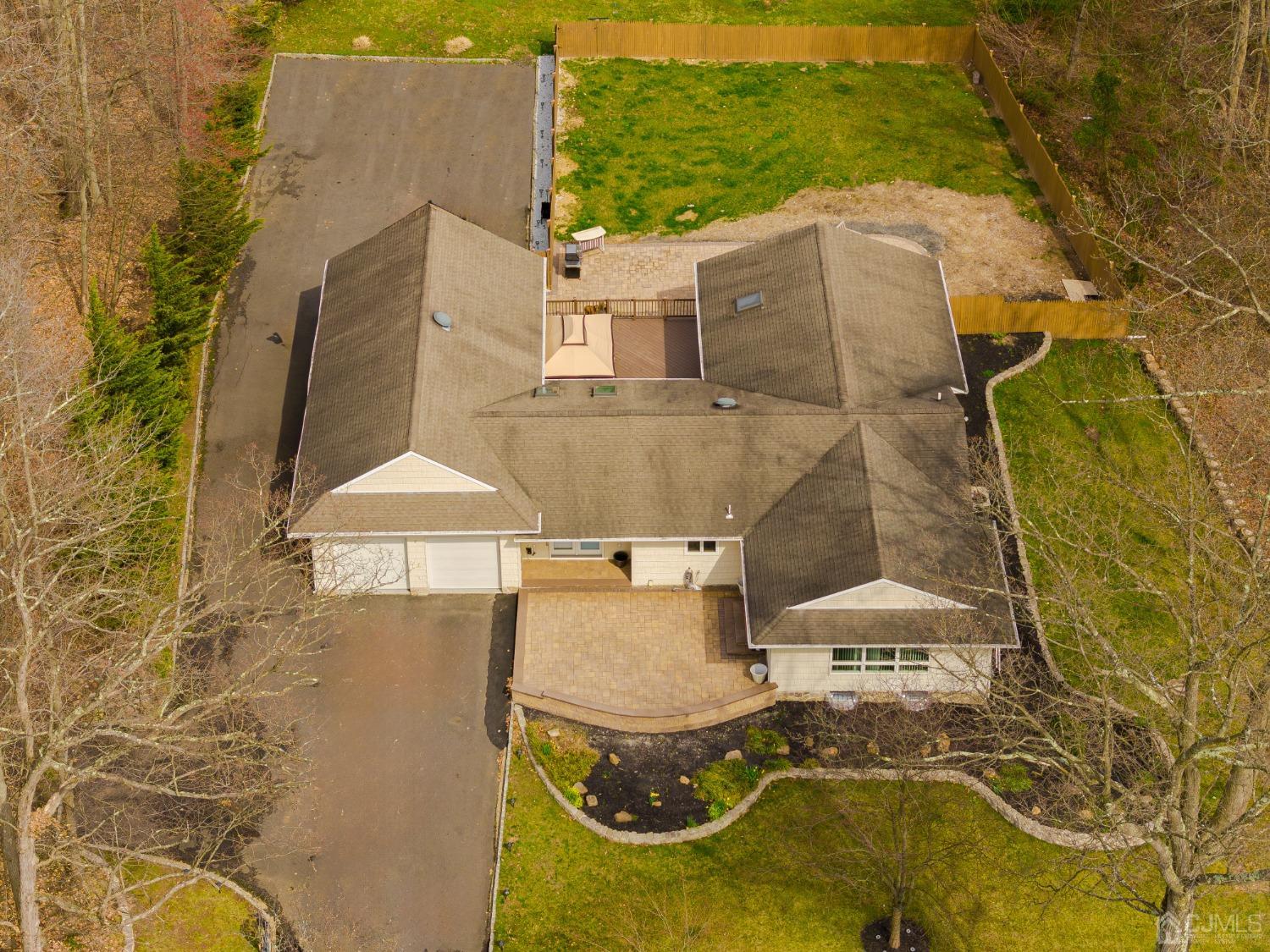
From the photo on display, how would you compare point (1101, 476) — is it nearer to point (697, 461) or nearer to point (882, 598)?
point (882, 598)

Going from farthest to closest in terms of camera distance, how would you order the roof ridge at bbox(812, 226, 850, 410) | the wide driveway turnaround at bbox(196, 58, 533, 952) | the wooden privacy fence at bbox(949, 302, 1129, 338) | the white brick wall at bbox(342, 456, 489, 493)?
the wooden privacy fence at bbox(949, 302, 1129, 338)
the roof ridge at bbox(812, 226, 850, 410)
the white brick wall at bbox(342, 456, 489, 493)
the wide driveway turnaround at bbox(196, 58, 533, 952)

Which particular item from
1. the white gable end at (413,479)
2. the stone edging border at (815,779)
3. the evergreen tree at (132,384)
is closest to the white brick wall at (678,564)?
the white gable end at (413,479)

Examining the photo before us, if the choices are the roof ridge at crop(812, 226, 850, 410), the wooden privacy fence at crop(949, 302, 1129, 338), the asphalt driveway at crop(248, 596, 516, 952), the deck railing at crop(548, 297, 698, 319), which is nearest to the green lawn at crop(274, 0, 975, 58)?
the deck railing at crop(548, 297, 698, 319)

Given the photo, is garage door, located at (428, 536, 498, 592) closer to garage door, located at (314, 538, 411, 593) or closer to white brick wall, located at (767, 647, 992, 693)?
garage door, located at (314, 538, 411, 593)

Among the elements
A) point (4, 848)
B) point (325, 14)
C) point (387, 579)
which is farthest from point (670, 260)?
point (4, 848)

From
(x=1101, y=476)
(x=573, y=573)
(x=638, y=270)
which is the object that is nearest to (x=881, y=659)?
(x=573, y=573)

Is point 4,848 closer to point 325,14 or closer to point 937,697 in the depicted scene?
point 937,697
